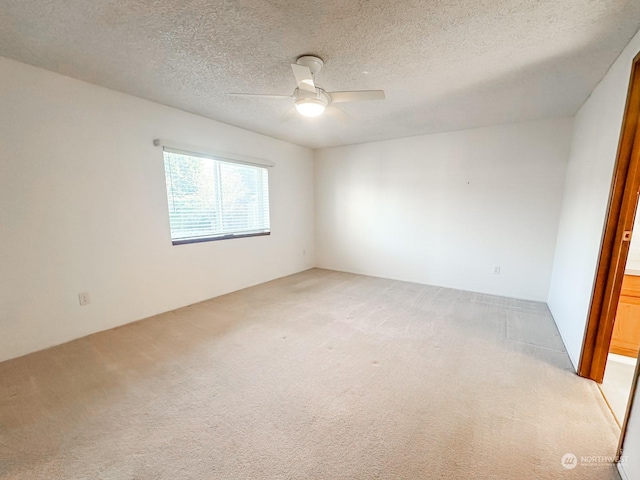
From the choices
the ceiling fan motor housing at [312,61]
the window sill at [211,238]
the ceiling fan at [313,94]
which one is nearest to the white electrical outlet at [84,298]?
the window sill at [211,238]

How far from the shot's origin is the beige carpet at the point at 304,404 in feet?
4.25

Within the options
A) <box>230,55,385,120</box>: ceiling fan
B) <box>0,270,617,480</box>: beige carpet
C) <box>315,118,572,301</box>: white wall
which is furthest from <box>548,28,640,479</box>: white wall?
<box>230,55,385,120</box>: ceiling fan

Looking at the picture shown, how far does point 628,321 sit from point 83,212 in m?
5.08

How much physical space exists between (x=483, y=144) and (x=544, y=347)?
2.65 metres

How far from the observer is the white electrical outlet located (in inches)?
98.0

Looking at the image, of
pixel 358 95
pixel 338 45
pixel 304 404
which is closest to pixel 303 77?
pixel 338 45

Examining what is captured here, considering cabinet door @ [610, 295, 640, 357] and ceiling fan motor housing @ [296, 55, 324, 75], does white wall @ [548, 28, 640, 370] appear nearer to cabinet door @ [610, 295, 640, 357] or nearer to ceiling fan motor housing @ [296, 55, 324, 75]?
cabinet door @ [610, 295, 640, 357]

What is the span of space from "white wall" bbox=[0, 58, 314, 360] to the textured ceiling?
28cm

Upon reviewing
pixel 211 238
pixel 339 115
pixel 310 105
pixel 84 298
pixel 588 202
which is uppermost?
pixel 339 115

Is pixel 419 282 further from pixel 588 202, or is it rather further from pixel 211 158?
pixel 211 158

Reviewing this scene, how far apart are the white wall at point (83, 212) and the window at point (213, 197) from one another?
0.15 metres

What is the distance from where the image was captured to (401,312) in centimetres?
314

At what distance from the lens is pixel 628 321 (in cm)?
237

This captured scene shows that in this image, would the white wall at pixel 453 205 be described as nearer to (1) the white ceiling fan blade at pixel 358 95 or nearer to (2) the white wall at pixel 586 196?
(2) the white wall at pixel 586 196
